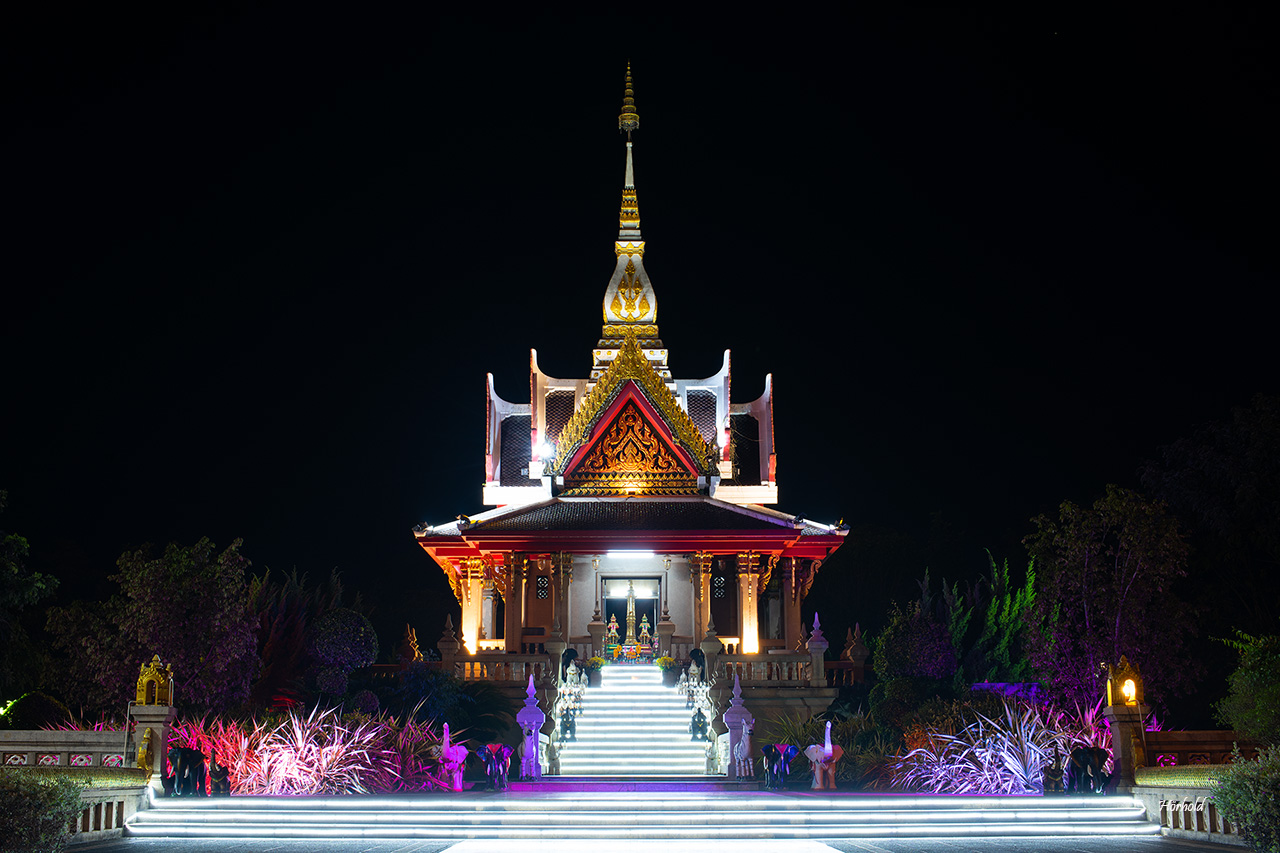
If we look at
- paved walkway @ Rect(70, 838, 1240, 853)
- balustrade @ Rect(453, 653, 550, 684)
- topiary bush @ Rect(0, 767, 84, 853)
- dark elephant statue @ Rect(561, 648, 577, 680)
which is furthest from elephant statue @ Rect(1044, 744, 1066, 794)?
topiary bush @ Rect(0, 767, 84, 853)

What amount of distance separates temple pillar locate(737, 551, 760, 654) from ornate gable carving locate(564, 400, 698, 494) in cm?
231

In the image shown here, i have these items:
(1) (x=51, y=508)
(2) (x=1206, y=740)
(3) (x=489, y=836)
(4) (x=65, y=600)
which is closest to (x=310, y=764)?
(3) (x=489, y=836)

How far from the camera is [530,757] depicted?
17984mm

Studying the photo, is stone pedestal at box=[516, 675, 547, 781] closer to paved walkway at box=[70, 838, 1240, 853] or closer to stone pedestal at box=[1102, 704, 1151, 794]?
paved walkway at box=[70, 838, 1240, 853]

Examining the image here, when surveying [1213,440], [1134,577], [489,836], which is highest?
[1213,440]

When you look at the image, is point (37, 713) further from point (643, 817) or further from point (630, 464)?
point (630, 464)

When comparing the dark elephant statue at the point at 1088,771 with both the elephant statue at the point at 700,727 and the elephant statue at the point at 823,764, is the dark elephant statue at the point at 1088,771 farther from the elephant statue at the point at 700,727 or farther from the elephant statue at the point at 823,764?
the elephant statue at the point at 700,727

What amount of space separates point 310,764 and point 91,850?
3549 mm

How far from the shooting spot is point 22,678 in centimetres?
2288

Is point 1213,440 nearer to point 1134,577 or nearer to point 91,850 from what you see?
point 1134,577

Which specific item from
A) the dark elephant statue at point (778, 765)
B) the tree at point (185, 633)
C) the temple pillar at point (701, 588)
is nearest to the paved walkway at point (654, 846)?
the dark elephant statue at point (778, 765)

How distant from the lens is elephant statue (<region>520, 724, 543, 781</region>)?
58.7ft

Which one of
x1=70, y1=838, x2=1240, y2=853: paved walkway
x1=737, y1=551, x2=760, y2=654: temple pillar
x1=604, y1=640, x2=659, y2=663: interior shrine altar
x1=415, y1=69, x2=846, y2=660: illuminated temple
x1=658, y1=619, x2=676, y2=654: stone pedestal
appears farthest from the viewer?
x1=737, y1=551, x2=760, y2=654: temple pillar

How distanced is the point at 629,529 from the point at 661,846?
15020 millimetres
